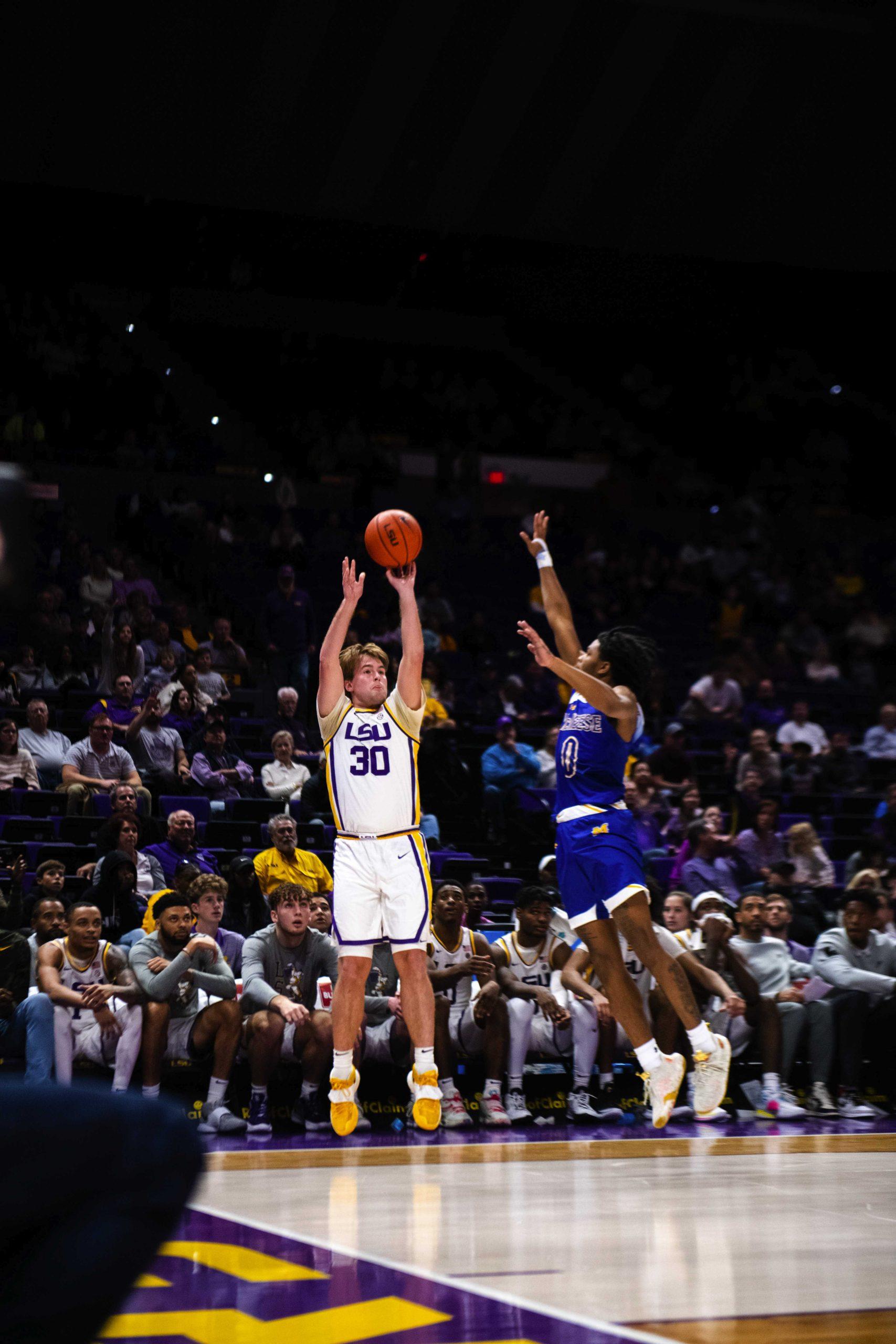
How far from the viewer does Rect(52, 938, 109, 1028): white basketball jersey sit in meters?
7.29

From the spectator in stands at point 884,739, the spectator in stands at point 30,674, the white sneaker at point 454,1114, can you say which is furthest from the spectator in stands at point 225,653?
the spectator in stands at point 884,739

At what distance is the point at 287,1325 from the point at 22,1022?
4020 mm

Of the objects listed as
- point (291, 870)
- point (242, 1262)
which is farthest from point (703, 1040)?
point (291, 870)

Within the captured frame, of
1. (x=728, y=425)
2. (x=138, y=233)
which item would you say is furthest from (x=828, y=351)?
(x=138, y=233)

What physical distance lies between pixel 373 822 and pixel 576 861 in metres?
0.94

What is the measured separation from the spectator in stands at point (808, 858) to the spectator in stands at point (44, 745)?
552 cm

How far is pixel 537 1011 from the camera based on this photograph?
8.11 m

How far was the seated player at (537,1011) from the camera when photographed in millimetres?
7762

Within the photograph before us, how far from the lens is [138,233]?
18062mm

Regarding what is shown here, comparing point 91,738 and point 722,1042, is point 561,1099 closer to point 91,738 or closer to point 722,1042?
point 722,1042

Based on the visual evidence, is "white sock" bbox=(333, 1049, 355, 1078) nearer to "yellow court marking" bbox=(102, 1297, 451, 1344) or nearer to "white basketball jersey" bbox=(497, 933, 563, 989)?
"white basketball jersey" bbox=(497, 933, 563, 989)

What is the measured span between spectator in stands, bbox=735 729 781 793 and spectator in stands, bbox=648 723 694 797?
1.55 ft

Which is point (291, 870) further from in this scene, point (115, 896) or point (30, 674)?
point (30, 674)

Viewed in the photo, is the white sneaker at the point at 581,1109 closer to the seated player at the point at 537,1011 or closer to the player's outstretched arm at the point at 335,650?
the seated player at the point at 537,1011
